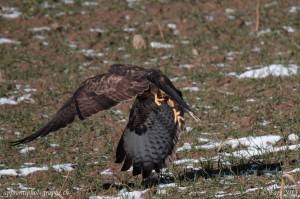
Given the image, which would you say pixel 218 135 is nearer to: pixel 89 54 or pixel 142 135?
pixel 142 135

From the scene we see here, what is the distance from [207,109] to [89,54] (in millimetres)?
3270

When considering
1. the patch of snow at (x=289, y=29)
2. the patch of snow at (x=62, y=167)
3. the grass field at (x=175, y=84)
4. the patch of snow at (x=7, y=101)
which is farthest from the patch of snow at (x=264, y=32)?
the patch of snow at (x=62, y=167)

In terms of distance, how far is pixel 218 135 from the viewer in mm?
9508

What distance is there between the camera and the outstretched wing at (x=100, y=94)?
716 cm

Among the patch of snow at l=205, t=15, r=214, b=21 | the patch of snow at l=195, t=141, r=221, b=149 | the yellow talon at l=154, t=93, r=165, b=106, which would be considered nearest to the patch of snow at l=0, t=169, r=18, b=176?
the yellow talon at l=154, t=93, r=165, b=106

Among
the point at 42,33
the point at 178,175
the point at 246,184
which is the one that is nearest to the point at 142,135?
the point at 178,175

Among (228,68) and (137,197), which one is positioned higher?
(228,68)

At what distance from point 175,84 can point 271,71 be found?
1.42 meters

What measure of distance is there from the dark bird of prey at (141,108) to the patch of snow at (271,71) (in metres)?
3.95

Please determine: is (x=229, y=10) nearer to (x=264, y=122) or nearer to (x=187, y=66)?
(x=187, y=66)

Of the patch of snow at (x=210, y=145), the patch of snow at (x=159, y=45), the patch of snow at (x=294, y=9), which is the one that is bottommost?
the patch of snow at (x=210, y=145)

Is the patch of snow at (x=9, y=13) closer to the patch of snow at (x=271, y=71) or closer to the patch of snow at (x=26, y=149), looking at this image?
the patch of snow at (x=271, y=71)

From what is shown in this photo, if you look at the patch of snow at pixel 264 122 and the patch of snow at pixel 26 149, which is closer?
the patch of snow at pixel 26 149

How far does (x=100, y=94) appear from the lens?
24.1 feet
